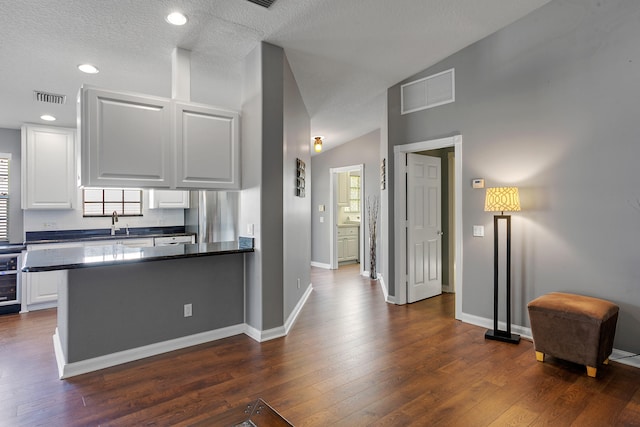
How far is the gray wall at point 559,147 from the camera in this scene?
9.61 feet

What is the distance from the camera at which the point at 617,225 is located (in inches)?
117

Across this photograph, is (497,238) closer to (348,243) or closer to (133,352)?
(133,352)

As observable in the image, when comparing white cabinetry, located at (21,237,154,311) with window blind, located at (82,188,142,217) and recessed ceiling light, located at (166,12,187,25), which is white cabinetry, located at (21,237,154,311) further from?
recessed ceiling light, located at (166,12,187,25)

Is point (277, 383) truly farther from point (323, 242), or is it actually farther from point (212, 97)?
point (323, 242)

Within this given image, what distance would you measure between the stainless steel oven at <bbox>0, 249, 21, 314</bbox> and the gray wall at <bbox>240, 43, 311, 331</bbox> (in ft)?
10.8

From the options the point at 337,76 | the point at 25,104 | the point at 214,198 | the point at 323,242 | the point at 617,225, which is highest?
the point at 337,76

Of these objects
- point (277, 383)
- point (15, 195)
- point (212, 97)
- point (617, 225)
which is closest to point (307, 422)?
point (277, 383)

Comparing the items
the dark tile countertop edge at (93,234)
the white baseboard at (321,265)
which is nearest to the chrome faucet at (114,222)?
the dark tile countertop edge at (93,234)

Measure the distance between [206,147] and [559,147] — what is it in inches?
132

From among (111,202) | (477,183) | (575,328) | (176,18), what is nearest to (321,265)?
(111,202)

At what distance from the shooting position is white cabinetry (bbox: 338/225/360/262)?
7.80 m

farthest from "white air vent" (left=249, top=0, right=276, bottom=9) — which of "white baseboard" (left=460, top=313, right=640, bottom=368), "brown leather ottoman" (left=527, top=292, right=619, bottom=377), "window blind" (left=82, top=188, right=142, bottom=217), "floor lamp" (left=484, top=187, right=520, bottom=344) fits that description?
"window blind" (left=82, top=188, right=142, bottom=217)

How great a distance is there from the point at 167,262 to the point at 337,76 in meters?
2.87

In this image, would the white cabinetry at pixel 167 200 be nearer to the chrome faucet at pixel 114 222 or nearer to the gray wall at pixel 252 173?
the chrome faucet at pixel 114 222
